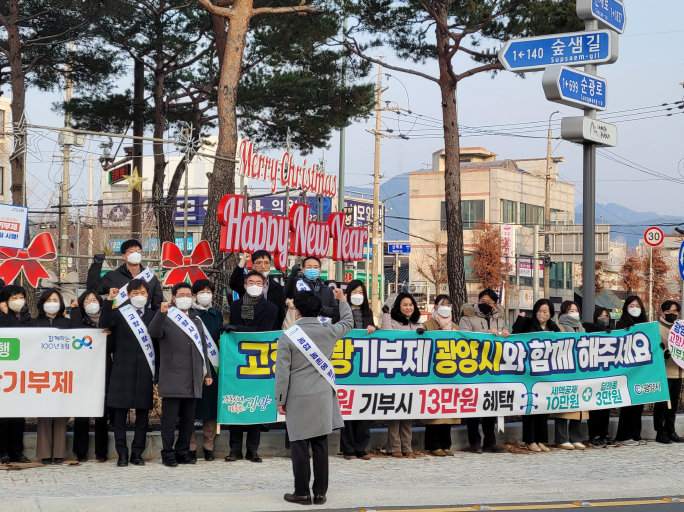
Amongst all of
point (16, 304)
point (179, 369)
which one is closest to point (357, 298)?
point (179, 369)

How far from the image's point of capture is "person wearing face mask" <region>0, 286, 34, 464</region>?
8.85m

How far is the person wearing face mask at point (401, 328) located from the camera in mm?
9938

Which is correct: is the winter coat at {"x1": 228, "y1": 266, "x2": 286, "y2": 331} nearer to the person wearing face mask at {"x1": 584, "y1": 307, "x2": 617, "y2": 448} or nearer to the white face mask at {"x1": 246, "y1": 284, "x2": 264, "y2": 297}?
the white face mask at {"x1": 246, "y1": 284, "x2": 264, "y2": 297}

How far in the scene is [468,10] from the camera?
61.9 ft

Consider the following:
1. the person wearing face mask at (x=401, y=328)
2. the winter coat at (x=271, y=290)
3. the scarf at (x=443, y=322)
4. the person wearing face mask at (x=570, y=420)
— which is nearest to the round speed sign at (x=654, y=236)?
the person wearing face mask at (x=570, y=420)

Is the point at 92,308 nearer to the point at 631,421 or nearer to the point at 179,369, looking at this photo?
the point at 179,369

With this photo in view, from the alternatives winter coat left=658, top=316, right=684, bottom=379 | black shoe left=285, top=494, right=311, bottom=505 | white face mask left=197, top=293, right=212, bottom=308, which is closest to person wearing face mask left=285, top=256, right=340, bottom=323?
white face mask left=197, top=293, right=212, bottom=308

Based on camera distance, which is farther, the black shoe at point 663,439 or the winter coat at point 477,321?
the black shoe at point 663,439

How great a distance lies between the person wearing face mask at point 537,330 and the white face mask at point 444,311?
99cm

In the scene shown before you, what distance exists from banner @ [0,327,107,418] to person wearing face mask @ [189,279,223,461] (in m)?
1.04

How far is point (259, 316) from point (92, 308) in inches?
70.4

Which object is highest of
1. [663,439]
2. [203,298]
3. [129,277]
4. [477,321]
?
[129,277]

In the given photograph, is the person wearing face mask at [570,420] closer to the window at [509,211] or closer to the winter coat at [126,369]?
the winter coat at [126,369]

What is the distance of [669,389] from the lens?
11.5 meters
